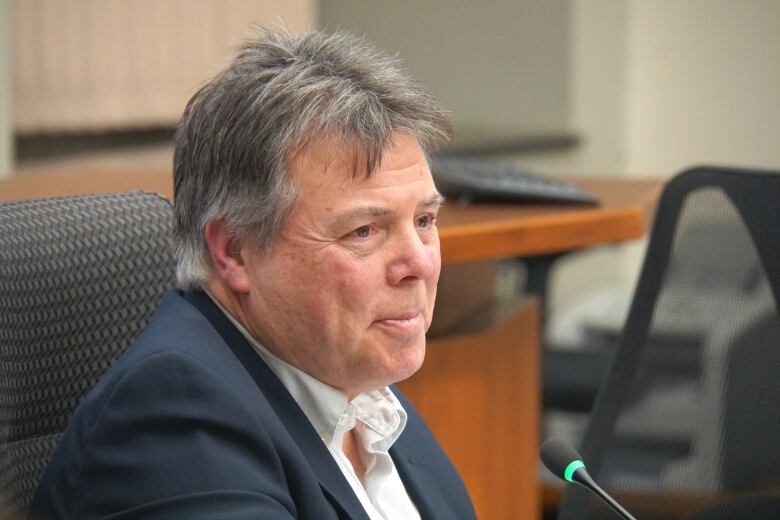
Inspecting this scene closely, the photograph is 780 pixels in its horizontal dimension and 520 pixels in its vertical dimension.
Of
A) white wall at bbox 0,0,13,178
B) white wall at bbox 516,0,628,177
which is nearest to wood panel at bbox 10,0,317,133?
white wall at bbox 0,0,13,178

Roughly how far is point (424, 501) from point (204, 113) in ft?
1.63

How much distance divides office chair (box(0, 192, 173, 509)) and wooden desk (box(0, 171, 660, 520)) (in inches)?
26.8

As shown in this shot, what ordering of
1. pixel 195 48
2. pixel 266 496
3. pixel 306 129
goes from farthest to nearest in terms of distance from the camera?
pixel 195 48 → pixel 306 129 → pixel 266 496

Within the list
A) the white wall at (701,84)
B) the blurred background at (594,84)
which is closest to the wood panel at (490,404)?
the blurred background at (594,84)

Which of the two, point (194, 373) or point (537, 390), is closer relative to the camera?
point (194, 373)

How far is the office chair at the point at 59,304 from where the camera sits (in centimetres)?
123

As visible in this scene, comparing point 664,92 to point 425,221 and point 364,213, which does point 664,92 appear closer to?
point 425,221

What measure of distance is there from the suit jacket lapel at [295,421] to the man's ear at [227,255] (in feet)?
0.14

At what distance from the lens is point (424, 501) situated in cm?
138

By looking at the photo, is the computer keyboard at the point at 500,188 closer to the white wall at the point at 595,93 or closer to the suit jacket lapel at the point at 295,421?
the suit jacket lapel at the point at 295,421

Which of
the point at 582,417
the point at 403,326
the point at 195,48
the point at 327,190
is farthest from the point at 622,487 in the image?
the point at 195,48

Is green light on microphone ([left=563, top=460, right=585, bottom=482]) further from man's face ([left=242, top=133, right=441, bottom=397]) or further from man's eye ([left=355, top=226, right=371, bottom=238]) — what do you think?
man's eye ([left=355, top=226, right=371, bottom=238])

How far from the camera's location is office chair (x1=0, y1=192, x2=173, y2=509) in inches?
48.4

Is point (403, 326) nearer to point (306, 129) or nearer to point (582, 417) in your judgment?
point (306, 129)
